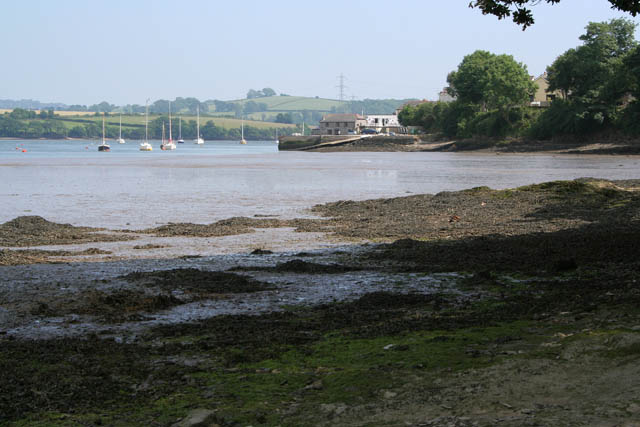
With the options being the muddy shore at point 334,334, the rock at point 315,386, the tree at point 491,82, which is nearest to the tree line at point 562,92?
the tree at point 491,82

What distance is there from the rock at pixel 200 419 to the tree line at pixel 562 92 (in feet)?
304

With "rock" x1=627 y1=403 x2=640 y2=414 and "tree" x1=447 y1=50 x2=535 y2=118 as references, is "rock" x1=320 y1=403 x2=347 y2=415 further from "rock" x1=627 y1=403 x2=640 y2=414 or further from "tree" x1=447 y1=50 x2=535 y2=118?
"tree" x1=447 y1=50 x2=535 y2=118

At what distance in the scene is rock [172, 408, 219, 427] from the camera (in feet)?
17.7

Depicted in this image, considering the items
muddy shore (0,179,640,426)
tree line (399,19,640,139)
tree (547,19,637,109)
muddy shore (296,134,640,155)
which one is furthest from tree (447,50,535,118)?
muddy shore (0,179,640,426)

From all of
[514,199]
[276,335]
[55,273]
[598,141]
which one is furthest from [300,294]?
[598,141]

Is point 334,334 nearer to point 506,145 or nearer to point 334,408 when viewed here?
point 334,408

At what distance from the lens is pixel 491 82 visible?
135625 mm

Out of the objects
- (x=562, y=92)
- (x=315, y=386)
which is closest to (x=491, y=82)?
(x=562, y=92)

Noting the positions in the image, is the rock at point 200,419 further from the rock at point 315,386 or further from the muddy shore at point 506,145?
the muddy shore at point 506,145

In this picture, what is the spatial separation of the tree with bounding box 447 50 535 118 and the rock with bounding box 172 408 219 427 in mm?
128975

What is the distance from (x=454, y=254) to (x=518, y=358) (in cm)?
842

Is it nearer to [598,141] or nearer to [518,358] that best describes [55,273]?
[518,358]

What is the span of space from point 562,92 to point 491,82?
20096 mm

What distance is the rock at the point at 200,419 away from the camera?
5.41 metres
